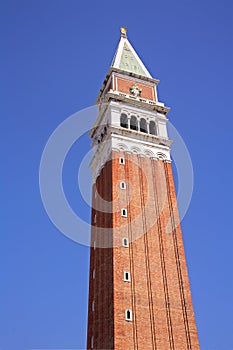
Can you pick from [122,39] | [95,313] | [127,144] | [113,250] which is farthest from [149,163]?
[122,39]

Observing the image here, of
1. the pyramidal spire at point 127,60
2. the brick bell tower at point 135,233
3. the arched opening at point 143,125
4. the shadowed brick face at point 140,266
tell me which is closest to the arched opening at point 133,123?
the brick bell tower at point 135,233

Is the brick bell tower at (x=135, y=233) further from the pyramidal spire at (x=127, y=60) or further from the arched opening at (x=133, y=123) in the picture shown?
the pyramidal spire at (x=127, y=60)

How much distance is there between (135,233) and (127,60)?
26496mm

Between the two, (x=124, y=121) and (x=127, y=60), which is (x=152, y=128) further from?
(x=127, y=60)

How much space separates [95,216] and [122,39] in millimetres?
28881

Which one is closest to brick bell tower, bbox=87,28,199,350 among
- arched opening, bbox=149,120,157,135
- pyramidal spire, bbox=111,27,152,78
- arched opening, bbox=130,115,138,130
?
arched opening, bbox=130,115,138,130

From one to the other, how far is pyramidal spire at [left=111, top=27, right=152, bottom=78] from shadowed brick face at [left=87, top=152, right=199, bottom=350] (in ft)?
49.3

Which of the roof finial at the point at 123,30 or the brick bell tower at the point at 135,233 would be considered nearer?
the brick bell tower at the point at 135,233

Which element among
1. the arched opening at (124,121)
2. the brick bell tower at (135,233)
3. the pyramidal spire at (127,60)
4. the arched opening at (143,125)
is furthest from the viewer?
the pyramidal spire at (127,60)

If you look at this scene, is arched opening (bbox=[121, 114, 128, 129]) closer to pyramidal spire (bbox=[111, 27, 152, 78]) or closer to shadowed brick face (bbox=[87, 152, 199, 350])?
shadowed brick face (bbox=[87, 152, 199, 350])

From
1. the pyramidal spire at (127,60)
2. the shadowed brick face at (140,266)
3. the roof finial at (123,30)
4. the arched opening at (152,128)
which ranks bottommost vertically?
the shadowed brick face at (140,266)

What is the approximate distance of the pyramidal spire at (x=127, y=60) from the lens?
51.9 metres

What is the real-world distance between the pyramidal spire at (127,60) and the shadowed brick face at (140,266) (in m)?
15.0

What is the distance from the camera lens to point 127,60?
54.1 m
